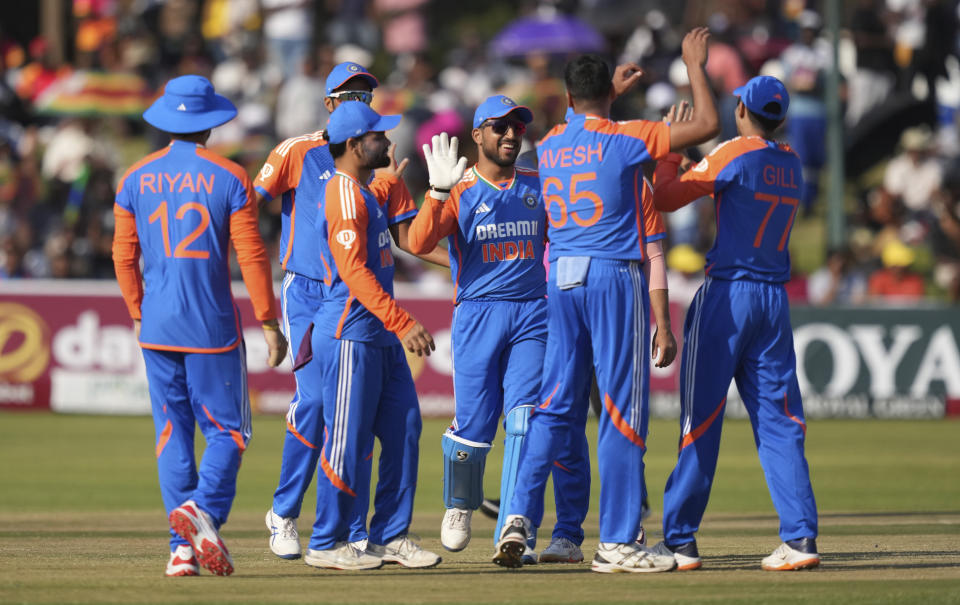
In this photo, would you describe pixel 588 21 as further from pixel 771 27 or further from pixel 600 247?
pixel 600 247

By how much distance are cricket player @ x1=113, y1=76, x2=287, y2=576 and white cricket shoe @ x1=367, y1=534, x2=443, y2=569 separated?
41.3 inches

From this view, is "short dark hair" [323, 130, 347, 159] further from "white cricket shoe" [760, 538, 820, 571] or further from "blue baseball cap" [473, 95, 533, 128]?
"white cricket shoe" [760, 538, 820, 571]

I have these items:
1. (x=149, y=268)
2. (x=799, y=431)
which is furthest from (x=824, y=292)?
(x=149, y=268)

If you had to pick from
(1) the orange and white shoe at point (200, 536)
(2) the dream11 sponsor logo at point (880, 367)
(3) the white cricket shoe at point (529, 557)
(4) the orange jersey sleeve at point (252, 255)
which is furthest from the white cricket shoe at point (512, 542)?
(2) the dream11 sponsor logo at point (880, 367)

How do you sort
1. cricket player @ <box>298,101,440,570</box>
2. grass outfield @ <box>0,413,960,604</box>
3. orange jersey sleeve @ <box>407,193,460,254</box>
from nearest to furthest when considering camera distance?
1. grass outfield @ <box>0,413,960,604</box>
2. cricket player @ <box>298,101,440,570</box>
3. orange jersey sleeve @ <box>407,193,460,254</box>

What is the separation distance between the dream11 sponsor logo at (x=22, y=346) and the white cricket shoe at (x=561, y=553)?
13.6m

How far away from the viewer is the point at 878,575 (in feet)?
27.5

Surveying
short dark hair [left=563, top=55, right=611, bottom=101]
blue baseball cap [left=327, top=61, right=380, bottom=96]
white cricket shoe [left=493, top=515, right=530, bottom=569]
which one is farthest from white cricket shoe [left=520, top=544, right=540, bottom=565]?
blue baseball cap [left=327, top=61, right=380, bottom=96]

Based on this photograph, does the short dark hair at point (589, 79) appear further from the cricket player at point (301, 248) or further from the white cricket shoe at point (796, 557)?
the white cricket shoe at point (796, 557)

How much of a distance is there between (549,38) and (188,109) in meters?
18.4

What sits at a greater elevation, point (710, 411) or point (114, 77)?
point (114, 77)

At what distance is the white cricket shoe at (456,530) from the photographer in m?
9.09

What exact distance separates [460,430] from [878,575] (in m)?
2.55

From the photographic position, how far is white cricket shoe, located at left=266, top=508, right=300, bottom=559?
30.0 ft
